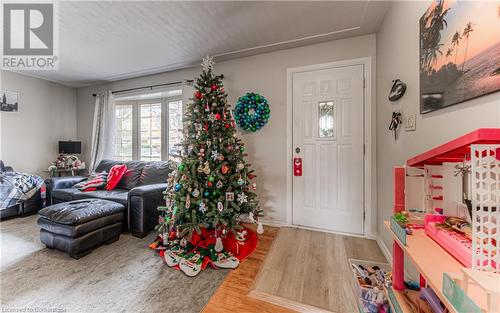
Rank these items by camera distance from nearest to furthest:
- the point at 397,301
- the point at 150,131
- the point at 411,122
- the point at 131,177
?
the point at 397,301 → the point at 411,122 → the point at 131,177 → the point at 150,131

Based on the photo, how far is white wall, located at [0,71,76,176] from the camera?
11.0ft

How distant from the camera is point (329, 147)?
2.44 m

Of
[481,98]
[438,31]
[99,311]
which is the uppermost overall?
[438,31]

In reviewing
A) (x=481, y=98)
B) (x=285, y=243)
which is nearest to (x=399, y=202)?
(x=481, y=98)

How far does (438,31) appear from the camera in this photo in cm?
109

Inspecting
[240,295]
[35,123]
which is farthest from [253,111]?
[35,123]

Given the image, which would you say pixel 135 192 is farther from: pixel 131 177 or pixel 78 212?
pixel 131 177

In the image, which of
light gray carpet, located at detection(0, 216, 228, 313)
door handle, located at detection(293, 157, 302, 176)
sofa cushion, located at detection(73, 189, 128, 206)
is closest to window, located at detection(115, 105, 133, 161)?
sofa cushion, located at detection(73, 189, 128, 206)

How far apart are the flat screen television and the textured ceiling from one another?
1.70 m

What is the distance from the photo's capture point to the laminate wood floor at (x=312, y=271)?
54.4 inches

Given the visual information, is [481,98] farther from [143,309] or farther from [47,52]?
[47,52]

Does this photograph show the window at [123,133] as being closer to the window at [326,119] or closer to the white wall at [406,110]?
the window at [326,119]

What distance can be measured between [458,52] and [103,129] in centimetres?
488

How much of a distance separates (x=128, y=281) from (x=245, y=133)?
2.06 metres
